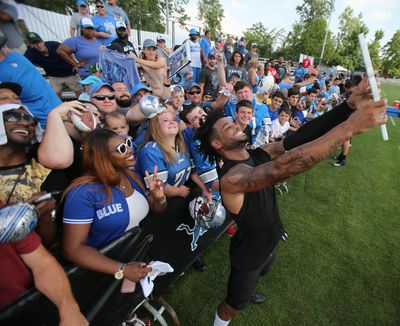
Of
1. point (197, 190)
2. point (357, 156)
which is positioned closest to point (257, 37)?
point (357, 156)

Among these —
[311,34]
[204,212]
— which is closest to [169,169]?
[204,212]

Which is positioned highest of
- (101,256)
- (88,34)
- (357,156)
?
(88,34)

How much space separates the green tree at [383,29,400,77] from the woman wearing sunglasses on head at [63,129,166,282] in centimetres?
7995

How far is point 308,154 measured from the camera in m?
1.45

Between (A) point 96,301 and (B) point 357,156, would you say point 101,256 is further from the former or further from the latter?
(B) point 357,156

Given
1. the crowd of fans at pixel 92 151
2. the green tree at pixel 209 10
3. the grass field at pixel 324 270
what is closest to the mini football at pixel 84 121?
the crowd of fans at pixel 92 151

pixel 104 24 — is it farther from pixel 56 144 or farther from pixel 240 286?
pixel 240 286

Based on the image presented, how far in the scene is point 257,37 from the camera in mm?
58688

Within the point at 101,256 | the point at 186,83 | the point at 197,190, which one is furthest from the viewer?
the point at 186,83

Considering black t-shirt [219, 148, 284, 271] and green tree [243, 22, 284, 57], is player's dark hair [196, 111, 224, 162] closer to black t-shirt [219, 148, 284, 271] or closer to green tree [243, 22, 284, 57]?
black t-shirt [219, 148, 284, 271]

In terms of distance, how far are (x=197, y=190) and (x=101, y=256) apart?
165 cm

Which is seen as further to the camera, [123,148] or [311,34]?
[311,34]

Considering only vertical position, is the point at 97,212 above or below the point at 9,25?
below

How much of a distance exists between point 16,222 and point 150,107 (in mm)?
1858
